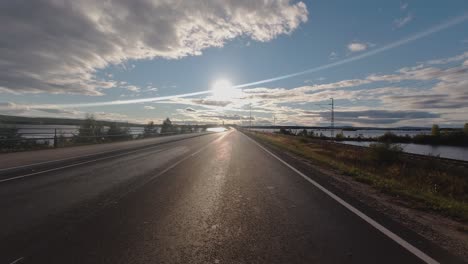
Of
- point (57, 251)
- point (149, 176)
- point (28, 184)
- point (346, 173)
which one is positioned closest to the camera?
point (57, 251)

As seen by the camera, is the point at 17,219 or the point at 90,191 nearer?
the point at 17,219

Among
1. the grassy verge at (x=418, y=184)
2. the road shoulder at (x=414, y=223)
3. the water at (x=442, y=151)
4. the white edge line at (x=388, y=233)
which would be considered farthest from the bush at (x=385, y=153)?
the water at (x=442, y=151)

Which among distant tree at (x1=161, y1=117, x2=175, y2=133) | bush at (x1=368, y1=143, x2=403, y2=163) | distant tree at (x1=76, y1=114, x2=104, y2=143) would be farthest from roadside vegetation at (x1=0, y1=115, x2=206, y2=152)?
bush at (x1=368, y1=143, x2=403, y2=163)

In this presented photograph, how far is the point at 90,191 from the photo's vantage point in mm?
6887

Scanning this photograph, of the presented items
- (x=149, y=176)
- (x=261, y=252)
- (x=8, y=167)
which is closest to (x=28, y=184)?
(x=149, y=176)

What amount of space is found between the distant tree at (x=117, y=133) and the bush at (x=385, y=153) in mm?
25089

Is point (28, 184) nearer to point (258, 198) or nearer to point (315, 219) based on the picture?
point (258, 198)

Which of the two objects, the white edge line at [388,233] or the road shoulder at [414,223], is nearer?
the white edge line at [388,233]

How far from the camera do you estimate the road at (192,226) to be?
3.45m

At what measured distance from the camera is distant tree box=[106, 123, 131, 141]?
30.8 metres

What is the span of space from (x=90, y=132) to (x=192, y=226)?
89.7ft

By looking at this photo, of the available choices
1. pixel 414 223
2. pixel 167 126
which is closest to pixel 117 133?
pixel 167 126

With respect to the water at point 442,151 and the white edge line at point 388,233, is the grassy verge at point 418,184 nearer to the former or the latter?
the white edge line at point 388,233

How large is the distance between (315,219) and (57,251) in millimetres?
3925
